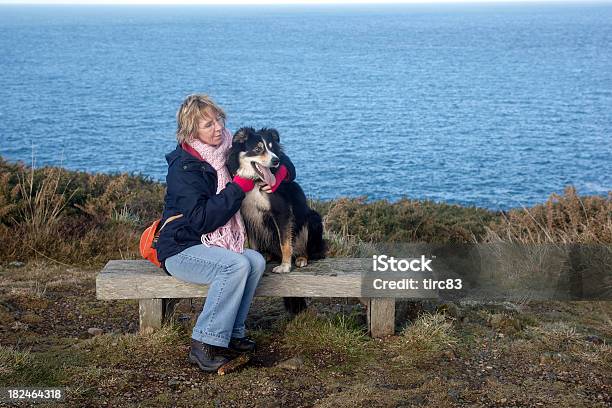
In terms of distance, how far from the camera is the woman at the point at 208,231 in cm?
446

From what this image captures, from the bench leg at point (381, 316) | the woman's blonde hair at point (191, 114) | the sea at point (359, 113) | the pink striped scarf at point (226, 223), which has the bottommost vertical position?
the sea at point (359, 113)

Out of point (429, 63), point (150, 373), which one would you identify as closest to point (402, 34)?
point (429, 63)

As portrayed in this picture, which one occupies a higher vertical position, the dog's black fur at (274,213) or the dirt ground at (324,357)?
the dog's black fur at (274,213)

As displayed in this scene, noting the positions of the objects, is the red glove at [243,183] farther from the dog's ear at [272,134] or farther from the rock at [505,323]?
the rock at [505,323]

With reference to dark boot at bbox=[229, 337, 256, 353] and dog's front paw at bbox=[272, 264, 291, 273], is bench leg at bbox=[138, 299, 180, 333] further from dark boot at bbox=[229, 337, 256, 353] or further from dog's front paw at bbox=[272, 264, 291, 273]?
dog's front paw at bbox=[272, 264, 291, 273]

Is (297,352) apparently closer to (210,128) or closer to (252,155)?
(252,155)

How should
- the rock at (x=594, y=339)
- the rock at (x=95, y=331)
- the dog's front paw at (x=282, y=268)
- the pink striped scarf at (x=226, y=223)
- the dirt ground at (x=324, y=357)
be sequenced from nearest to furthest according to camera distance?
1. the dirt ground at (x=324, y=357)
2. the pink striped scarf at (x=226, y=223)
3. the dog's front paw at (x=282, y=268)
4. the rock at (x=594, y=339)
5. the rock at (x=95, y=331)

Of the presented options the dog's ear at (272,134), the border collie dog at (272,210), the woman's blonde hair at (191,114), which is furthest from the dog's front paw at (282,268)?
the woman's blonde hair at (191,114)

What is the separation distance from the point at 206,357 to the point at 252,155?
131 centimetres

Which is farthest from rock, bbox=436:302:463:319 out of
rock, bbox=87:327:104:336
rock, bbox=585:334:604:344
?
rock, bbox=87:327:104:336

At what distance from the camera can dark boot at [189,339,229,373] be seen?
4453 mm

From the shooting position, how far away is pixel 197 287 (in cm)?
474

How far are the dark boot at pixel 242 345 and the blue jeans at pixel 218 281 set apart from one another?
206 millimetres

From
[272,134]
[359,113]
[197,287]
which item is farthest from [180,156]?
[359,113]
